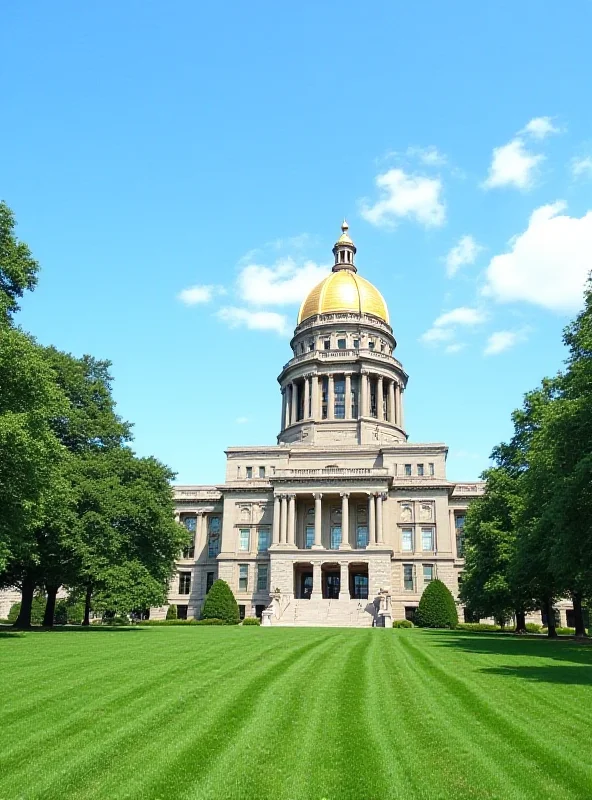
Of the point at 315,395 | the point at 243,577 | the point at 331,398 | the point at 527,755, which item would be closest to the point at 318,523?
the point at 243,577

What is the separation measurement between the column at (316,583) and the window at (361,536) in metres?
5.98

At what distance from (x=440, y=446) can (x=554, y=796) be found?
218ft

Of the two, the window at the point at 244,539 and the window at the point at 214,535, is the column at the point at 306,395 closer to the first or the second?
the window at the point at 214,535

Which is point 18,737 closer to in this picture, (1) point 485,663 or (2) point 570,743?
(2) point 570,743

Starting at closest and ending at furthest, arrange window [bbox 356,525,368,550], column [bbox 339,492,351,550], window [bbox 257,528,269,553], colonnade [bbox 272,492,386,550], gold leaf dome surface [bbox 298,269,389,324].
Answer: column [bbox 339,492,351,550] < colonnade [bbox 272,492,386,550] < window [bbox 356,525,368,550] < window [bbox 257,528,269,553] < gold leaf dome surface [bbox 298,269,389,324]

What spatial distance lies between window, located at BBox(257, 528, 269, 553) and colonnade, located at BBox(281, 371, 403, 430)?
1730 cm

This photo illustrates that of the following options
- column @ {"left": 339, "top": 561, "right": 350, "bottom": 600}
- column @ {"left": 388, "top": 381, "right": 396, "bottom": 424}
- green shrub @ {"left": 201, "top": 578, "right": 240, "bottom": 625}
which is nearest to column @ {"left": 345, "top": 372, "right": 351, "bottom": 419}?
column @ {"left": 388, "top": 381, "right": 396, "bottom": 424}

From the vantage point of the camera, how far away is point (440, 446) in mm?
73188

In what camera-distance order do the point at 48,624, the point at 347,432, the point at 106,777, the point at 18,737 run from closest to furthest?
the point at 106,777, the point at 18,737, the point at 48,624, the point at 347,432

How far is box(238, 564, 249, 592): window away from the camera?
70.6 meters

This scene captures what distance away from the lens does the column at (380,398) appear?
3332 inches

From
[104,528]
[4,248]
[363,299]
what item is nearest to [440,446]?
[363,299]

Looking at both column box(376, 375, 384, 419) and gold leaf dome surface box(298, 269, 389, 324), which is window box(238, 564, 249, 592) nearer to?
column box(376, 375, 384, 419)

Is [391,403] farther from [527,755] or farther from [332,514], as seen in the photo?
[527,755]
